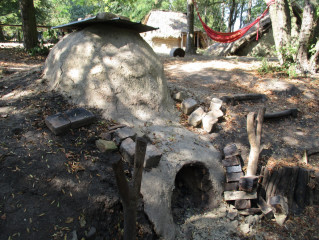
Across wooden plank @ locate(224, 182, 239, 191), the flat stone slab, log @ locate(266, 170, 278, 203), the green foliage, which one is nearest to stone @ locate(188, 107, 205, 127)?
the flat stone slab

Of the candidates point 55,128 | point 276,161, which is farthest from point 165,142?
point 276,161

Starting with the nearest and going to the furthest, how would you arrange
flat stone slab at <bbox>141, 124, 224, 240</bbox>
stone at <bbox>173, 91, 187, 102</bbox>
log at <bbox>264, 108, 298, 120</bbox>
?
1. flat stone slab at <bbox>141, 124, 224, 240</bbox>
2. log at <bbox>264, 108, 298, 120</bbox>
3. stone at <bbox>173, 91, 187, 102</bbox>

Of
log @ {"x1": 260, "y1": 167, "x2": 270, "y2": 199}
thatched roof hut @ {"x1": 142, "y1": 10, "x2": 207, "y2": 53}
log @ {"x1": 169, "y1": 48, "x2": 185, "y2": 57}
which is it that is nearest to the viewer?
log @ {"x1": 260, "y1": 167, "x2": 270, "y2": 199}

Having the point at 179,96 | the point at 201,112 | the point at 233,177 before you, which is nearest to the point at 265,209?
the point at 233,177

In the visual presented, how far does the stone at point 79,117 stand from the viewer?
3.44 meters

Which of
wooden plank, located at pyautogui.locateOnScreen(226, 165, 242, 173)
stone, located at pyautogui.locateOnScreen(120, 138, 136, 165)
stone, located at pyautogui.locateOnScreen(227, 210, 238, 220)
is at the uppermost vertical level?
stone, located at pyautogui.locateOnScreen(120, 138, 136, 165)

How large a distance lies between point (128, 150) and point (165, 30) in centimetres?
1772

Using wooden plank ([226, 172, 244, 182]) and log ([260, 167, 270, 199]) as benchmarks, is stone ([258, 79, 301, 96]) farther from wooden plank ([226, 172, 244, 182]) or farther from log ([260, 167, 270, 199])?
wooden plank ([226, 172, 244, 182])

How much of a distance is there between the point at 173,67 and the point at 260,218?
554 cm

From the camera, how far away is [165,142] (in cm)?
386

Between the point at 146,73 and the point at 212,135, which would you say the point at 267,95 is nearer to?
the point at 212,135

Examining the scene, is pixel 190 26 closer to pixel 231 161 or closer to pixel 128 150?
pixel 231 161

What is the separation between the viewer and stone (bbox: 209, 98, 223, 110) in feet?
16.0

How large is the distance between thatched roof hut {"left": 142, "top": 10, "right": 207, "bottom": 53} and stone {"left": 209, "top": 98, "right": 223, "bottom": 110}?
15.4 meters
